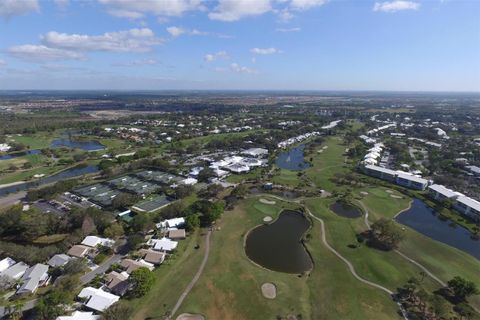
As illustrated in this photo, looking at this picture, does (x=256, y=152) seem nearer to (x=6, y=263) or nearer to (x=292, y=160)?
(x=292, y=160)

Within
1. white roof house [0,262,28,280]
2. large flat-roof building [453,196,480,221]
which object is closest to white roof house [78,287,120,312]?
white roof house [0,262,28,280]

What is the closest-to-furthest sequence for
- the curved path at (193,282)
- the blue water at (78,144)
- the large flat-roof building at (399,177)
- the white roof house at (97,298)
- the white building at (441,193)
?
the white roof house at (97,298) → the curved path at (193,282) → the white building at (441,193) → the large flat-roof building at (399,177) → the blue water at (78,144)

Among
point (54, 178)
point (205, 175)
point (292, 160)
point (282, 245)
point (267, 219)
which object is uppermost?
point (205, 175)

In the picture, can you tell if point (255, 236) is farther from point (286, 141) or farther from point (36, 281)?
point (286, 141)

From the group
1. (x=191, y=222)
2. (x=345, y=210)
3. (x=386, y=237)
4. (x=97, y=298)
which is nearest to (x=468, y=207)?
(x=345, y=210)

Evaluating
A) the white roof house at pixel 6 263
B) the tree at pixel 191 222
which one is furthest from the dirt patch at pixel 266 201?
the white roof house at pixel 6 263

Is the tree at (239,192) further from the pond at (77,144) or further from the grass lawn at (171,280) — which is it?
the pond at (77,144)

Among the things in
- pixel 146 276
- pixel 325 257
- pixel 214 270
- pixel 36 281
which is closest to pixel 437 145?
pixel 325 257
